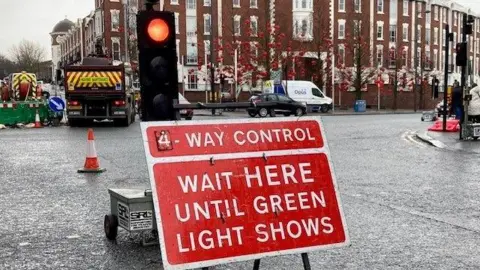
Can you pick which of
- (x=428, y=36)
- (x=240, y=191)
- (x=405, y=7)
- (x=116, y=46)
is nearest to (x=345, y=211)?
(x=240, y=191)

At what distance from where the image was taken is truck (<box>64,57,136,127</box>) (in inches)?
992

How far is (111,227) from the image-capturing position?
5684 mm

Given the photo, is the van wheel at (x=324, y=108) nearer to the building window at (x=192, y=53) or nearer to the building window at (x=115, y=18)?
the building window at (x=192, y=53)

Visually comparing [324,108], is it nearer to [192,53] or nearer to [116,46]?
[192,53]

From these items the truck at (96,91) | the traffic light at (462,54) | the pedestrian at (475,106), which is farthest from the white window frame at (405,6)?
the pedestrian at (475,106)

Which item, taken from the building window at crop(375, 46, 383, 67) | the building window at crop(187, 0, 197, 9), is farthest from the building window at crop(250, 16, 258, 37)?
the building window at crop(375, 46, 383, 67)

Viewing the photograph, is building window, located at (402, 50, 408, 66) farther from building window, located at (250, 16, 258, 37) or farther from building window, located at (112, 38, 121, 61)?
building window, located at (112, 38, 121, 61)

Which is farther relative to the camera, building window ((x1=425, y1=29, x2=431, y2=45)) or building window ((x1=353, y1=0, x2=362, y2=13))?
building window ((x1=425, y1=29, x2=431, y2=45))

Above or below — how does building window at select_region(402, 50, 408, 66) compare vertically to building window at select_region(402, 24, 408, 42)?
below

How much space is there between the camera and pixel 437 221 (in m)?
6.50

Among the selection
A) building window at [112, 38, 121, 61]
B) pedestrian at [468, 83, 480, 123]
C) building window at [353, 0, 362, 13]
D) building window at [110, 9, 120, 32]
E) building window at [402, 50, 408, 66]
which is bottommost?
pedestrian at [468, 83, 480, 123]

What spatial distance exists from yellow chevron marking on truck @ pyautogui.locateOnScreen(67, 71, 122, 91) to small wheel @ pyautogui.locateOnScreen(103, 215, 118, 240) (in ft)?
66.4

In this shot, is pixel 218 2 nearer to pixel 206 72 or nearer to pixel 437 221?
pixel 206 72

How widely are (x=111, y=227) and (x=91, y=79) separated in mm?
20509
